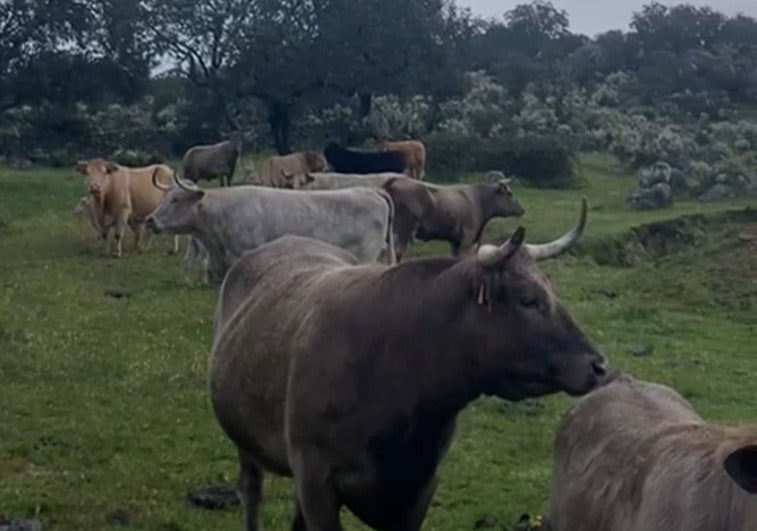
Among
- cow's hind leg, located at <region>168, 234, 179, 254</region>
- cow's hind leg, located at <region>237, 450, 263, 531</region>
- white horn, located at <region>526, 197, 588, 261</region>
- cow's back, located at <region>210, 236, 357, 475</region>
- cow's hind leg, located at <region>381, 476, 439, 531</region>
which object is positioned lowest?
cow's hind leg, located at <region>168, 234, 179, 254</region>

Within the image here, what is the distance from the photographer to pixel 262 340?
768 cm

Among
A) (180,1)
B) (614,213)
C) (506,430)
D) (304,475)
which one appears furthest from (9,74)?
(304,475)

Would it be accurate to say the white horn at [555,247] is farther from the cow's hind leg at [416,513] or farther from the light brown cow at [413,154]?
the light brown cow at [413,154]

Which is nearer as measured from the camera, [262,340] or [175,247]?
[262,340]

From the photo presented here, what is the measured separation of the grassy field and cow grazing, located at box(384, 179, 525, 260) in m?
0.92

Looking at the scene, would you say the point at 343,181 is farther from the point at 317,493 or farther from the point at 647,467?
the point at 647,467

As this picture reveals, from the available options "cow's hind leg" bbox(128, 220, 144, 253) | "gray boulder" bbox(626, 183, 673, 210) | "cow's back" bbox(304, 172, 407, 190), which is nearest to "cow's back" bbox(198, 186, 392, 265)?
"cow's hind leg" bbox(128, 220, 144, 253)

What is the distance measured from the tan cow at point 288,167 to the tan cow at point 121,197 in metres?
6.00

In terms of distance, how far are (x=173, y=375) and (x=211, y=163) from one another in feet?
65.8

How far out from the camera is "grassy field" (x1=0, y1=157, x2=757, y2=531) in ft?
31.4

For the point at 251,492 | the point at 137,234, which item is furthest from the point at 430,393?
the point at 137,234

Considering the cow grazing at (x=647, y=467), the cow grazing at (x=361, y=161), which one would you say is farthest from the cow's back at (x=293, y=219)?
the cow grazing at (x=361, y=161)

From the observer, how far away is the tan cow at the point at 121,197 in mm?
23328

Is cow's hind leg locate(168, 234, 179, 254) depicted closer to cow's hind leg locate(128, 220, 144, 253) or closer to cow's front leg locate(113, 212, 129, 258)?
cow's hind leg locate(128, 220, 144, 253)
